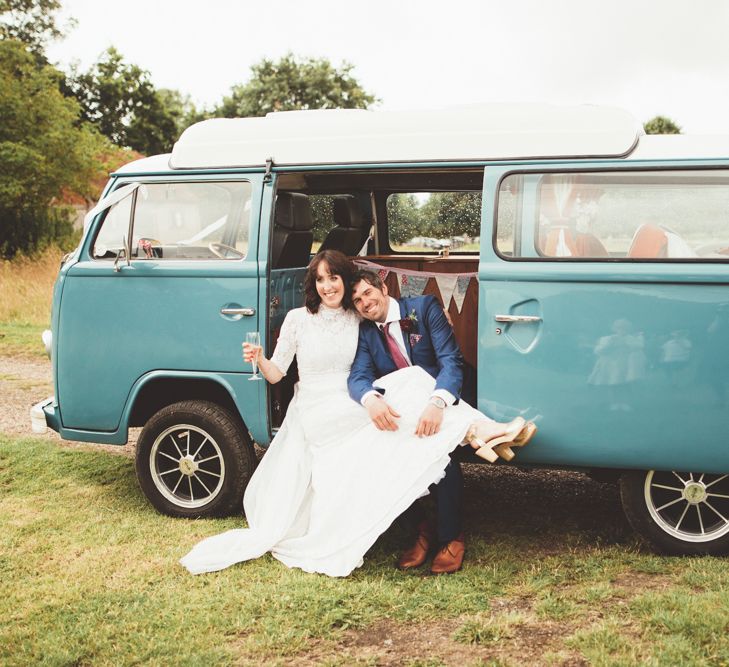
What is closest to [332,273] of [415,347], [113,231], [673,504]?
[415,347]

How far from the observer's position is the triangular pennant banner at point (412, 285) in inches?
226

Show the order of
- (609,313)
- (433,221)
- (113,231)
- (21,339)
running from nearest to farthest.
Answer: (609,313) → (113,231) → (433,221) → (21,339)

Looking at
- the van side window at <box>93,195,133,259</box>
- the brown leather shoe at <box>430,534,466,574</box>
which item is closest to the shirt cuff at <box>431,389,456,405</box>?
the brown leather shoe at <box>430,534,466,574</box>

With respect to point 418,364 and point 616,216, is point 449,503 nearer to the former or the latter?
point 418,364

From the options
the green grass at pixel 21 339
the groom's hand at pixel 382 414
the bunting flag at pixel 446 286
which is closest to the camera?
the groom's hand at pixel 382 414

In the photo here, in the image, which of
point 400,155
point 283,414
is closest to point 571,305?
point 400,155

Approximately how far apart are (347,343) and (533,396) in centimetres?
121

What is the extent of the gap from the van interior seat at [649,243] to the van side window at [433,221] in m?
1.86

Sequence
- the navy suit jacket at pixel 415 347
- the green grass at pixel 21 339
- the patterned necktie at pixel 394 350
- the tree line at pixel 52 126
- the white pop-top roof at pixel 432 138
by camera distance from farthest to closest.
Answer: the tree line at pixel 52 126
the green grass at pixel 21 339
the patterned necktie at pixel 394 350
the navy suit jacket at pixel 415 347
the white pop-top roof at pixel 432 138

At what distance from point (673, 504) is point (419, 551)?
1483 mm

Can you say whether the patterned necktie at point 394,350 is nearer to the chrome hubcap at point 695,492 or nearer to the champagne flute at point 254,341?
the champagne flute at point 254,341

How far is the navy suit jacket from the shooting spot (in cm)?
479

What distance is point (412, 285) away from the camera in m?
5.77

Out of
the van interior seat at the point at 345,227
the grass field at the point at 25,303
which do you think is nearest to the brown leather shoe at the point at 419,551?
the van interior seat at the point at 345,227
